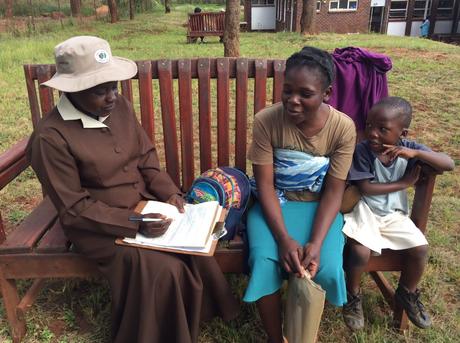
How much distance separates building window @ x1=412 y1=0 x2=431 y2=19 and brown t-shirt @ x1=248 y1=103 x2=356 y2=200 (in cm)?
3002

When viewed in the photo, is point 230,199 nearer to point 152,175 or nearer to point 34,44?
point 152,175

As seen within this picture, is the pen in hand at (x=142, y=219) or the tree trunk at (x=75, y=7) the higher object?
the tree trunk at (x=75, y=7)

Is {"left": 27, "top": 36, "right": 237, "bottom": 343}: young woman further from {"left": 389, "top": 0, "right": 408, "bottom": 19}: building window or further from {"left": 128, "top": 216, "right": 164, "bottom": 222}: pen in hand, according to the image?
{"left": 389, "top": 0, "right": 408, "bottom": 19}: building window

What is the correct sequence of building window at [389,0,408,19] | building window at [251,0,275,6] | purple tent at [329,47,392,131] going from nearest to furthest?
purple tent at [329,47,392,131] < building window at [389,0,408,19] < building window at [251,0,275,6]

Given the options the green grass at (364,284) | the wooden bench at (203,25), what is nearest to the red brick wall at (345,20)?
the wooden bench at (203,25)

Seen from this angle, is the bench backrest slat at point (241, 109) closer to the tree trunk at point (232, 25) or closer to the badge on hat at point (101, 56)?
the badge on hat at point (101, 56)

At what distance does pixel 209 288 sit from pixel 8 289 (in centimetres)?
111

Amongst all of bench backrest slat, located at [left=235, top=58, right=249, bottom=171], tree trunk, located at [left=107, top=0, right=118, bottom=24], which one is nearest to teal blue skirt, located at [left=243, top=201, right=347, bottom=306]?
bench backrest slat, located at [left=235, top=58, right=249, bottom=171]

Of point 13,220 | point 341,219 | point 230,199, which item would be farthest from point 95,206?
point 13,220

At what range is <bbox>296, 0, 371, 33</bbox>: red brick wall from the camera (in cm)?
2509

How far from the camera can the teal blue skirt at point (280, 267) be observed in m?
2.21

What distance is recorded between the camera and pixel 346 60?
2.86 meters

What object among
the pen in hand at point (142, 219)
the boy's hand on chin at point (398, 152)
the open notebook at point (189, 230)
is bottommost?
the open notebook at point (189, 230)

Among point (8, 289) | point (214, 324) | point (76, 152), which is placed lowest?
point (214, 324)
